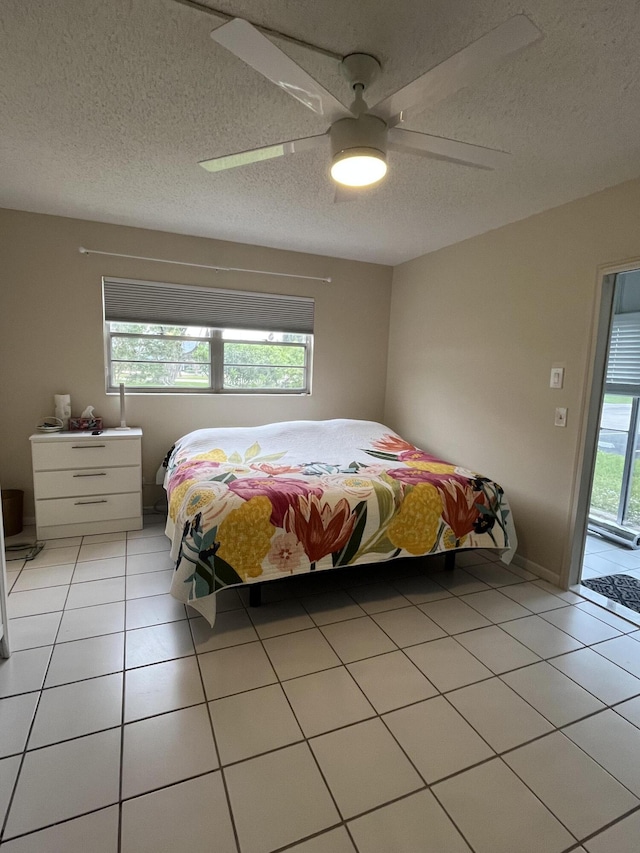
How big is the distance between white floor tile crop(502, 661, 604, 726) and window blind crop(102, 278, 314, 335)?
312cm

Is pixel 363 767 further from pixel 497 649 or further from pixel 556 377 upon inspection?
pixel 556 377

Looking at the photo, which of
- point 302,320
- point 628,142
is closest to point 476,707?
point 628,142

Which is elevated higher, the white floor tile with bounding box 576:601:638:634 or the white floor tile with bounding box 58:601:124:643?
the white floor tile with bounding box 58:601:124:643

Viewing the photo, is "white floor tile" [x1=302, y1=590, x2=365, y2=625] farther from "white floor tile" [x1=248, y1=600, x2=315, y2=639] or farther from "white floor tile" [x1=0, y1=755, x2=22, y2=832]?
"white floor tile" [x1=0, y1=755, x2=22, y2=832]

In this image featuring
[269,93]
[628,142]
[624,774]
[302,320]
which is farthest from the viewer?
[302,320]

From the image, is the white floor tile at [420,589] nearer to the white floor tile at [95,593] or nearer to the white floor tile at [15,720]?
the white floor tile at [95,593]

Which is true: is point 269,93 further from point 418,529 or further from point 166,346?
point 166,346

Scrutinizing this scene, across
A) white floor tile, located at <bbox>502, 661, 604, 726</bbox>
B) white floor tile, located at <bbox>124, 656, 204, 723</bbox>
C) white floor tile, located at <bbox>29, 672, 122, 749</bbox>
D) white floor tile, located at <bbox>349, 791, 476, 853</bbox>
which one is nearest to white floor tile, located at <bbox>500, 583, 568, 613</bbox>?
white floor tile, located at <bbox>502, 661, 604, 726</bbox>

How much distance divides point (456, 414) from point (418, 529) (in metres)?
1.40

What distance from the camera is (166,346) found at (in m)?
3.66

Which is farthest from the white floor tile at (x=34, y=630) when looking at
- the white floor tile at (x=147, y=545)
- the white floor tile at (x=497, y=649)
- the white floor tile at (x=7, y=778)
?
the white floor tile at (x=497, y=649)

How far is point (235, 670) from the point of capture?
1.85 metres

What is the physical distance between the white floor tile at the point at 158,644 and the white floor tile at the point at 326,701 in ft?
1.80

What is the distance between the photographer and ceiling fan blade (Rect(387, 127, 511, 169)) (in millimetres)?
1469
